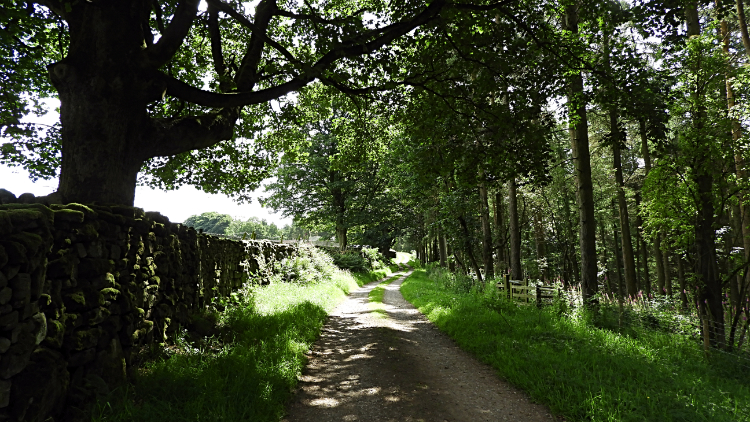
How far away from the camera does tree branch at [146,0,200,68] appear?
6.00m

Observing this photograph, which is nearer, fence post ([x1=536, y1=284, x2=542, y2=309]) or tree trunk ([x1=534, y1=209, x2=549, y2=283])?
fence post ([x1=536, y1=284, x2=542, y2=309])

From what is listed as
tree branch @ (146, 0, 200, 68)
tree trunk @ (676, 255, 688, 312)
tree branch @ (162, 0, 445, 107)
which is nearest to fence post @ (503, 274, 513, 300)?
tree trunk @ (676, 255, 688, 312)

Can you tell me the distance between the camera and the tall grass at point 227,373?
12.8 ft

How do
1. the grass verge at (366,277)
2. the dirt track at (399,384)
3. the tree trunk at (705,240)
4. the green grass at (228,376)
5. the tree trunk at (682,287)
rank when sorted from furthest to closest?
the grass verge at (366,277), the tree trunk at (682,287), the tree trunk at (705,240), the dirt track at (399,384), the green grass at (228,376)

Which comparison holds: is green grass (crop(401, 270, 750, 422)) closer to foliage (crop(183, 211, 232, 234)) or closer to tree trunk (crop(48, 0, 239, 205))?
tree trunk (crop(48, 0, 239, 205))

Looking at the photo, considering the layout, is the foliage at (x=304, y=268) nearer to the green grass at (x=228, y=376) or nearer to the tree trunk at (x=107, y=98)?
the green grass at (x=228, y=376)

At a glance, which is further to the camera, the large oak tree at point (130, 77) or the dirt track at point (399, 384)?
the large oak tree at point (130, 77)

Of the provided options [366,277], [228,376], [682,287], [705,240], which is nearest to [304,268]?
[366,277]

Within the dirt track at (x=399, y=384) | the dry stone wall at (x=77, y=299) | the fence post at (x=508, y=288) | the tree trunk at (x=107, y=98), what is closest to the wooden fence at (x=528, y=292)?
the fence post at (x=508, y=288)

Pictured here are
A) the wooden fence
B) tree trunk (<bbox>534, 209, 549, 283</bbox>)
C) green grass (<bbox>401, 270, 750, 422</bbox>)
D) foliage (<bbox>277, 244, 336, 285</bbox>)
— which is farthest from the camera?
tree trunk (<bbox>534, 209, 549, 283</bbox>)

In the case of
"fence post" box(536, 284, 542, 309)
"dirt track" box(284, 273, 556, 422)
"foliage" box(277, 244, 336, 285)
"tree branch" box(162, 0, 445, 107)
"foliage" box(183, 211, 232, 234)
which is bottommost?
"dirt track" box(284, 273, 556, 422)

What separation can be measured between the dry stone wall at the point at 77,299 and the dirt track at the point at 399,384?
229 centimetres

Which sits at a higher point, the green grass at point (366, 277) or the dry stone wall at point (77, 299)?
the dry stone wall at point (77, 299)

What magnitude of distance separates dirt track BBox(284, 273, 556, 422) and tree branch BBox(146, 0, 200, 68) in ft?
18.8
